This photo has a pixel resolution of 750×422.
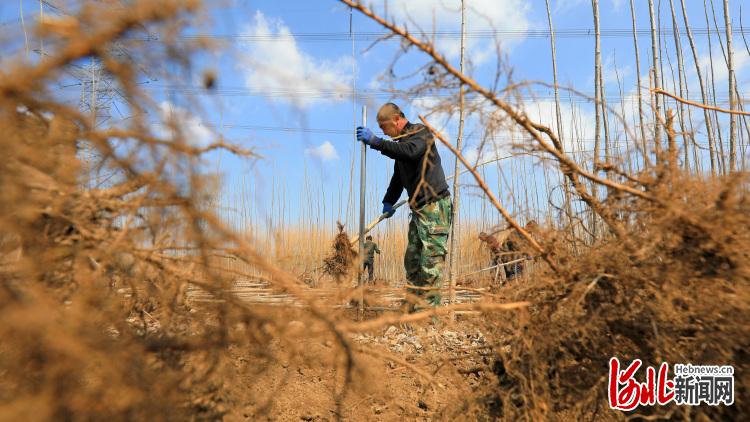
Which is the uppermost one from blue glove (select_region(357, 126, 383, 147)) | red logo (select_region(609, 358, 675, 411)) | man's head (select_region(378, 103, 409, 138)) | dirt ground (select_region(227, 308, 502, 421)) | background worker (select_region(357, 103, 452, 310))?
man's head (select_region(378, 103, 409, 138))

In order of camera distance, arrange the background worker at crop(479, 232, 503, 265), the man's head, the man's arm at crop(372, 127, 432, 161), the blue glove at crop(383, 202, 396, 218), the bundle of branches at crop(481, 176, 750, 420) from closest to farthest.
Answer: the bundle of branches at crop(481, 176, 750, 420)
the background worker at crop(479, 232, 503, 265)
the man's arm at crop(372, 127, 432, 161)
the man's head
the blue glove at crop(383, 202, 396, 218)

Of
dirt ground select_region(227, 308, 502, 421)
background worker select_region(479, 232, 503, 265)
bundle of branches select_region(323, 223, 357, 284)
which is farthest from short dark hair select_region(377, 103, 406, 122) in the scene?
bundle of branches select_region(323, 223, 357, 284)

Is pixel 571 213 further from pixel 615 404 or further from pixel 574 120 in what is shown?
pixel 574 120

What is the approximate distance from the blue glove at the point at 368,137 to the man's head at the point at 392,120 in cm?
14

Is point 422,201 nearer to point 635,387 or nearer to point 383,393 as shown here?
point 383,393

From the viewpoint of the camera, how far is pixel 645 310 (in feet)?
4.28

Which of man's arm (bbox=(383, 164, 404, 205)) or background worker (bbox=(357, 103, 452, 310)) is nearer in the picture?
background worker (bbox=(357, 103, 452, 310))

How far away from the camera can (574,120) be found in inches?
185

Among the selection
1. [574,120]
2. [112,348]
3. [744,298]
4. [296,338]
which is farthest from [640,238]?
[574,120]

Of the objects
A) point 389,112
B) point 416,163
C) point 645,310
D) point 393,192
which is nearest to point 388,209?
point 393,192

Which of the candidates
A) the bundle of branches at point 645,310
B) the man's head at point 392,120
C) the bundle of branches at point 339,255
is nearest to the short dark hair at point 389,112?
the man's head at point 392,120

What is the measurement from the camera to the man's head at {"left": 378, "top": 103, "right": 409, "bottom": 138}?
294 centimetres

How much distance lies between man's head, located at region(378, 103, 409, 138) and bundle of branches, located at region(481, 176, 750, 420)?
1.66 m

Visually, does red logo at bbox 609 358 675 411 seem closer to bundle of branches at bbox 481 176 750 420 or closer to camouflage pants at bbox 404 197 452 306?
bundle of branches at bbox 481 176 750 420
